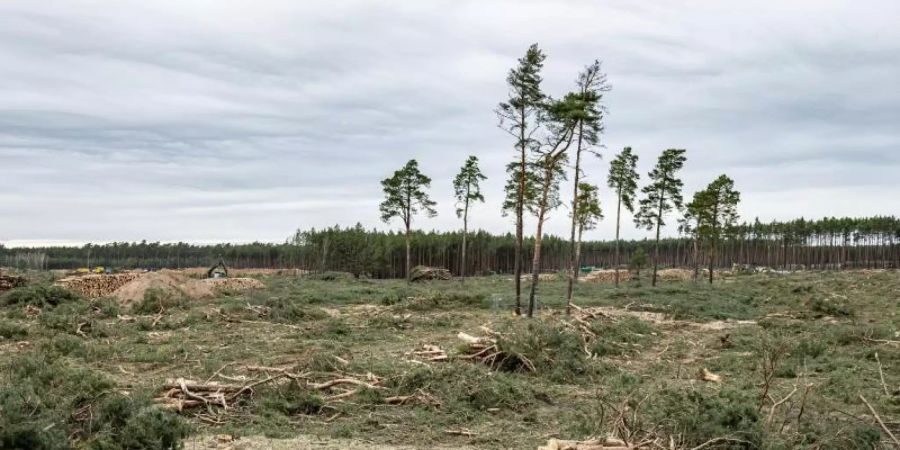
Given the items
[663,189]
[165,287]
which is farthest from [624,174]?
[165,287]

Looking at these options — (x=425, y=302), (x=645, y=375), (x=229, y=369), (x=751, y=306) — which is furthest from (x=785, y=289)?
(x=229, y=369)

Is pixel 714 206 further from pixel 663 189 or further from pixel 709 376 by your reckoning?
pixel 709 376

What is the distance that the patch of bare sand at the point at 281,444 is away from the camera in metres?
8.28

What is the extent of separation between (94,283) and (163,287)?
6609 millimetres

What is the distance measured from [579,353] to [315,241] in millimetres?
64649

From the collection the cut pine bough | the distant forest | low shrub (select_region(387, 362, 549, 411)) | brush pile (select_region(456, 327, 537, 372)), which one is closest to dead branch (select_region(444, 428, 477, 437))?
low shrub (select_region(387, 362, 549, 411))

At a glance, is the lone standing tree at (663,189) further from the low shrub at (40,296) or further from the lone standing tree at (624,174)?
the low shrub at (40,296)

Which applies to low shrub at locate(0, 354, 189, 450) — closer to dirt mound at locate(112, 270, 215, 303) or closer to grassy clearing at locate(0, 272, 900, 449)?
grassy clearing at locate(0, 272, 900, 449)

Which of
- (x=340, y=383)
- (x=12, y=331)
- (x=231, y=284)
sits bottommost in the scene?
(x=12, y=331)

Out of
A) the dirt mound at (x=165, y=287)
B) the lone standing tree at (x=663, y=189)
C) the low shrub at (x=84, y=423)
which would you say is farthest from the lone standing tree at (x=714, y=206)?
the low shrub at (x=84, y=423)

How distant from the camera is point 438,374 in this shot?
1130 cm

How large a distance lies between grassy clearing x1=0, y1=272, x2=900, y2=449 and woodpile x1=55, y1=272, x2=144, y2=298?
4388mm

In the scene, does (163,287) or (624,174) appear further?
(624,174)

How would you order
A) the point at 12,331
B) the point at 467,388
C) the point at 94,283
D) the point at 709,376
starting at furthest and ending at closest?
1. the point at 94,283
2. the point at 12,331
3. the point at 709,376
4. the point at 467,388
